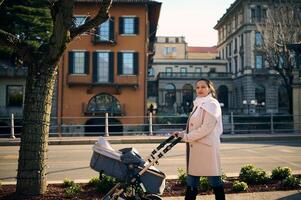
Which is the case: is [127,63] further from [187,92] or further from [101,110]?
→ [187,92]

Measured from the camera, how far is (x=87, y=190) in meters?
6.84

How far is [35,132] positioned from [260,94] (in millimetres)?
63881

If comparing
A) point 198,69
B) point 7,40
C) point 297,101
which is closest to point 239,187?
point 7,40

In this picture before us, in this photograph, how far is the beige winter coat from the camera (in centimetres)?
513

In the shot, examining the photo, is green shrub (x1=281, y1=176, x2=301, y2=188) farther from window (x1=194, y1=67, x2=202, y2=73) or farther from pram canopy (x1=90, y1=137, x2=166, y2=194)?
window (x1=194, y1=67, x2=202, y2=73)

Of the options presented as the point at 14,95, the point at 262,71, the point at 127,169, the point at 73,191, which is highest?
the point at 262,71

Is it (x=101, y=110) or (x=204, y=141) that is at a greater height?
(x=101, y=110)

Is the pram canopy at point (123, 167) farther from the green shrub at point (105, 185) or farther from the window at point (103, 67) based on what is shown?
the window at point (103, 67)

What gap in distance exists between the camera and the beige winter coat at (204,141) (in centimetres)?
513

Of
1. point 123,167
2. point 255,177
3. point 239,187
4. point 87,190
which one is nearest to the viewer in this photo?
point 123,167

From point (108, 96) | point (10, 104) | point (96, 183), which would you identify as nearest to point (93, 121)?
point (108, 96)

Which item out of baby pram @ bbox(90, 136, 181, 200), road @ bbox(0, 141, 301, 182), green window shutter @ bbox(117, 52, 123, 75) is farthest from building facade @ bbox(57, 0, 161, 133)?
baby pram @ bbox(90, 136, 181, 200)

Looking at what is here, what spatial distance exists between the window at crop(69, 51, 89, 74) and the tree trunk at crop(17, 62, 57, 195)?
1001 inches

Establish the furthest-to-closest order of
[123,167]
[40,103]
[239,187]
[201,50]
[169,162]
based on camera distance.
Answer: [201,50] < [169,162] < [239,187] < [40,103] < [123,167]
